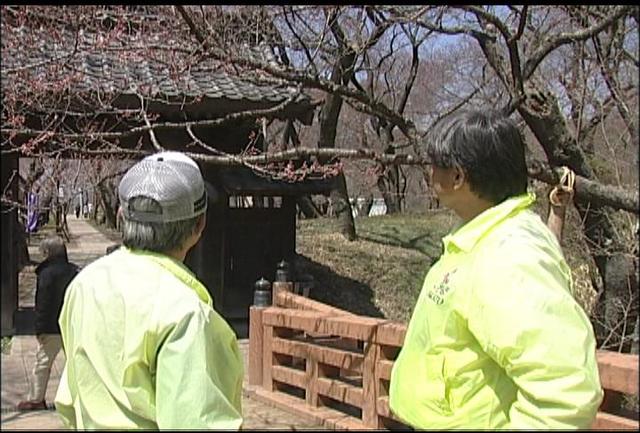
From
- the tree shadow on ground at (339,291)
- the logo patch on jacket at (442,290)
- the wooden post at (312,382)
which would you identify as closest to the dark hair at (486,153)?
the logo patch on jacket at (442,290)

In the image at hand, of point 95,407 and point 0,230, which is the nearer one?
point 95,407

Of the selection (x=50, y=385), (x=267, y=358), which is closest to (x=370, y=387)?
(x=267, y=358)

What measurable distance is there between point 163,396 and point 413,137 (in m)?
4.19

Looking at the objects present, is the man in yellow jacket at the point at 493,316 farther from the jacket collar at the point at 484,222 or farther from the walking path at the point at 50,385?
the walking path at the point at 50,385

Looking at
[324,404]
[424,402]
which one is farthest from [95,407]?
[324,404]

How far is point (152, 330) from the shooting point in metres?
1.23

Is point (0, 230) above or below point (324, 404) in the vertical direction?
above

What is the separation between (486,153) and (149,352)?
27.6 inches

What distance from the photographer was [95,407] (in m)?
1.28

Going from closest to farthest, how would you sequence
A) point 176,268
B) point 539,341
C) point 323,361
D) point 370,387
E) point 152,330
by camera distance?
point 539,341
point 152,330
point 176,268
point 370,387
point 323,361

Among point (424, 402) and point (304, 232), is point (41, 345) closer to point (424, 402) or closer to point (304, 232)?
point (424, 402)

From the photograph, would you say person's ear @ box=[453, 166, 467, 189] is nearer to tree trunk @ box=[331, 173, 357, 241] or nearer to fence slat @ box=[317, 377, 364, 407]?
fence slat @ box=[317, 377, 364, 407]

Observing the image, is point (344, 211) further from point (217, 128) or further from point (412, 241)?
point (217, 128)

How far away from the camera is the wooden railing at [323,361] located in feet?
14.3
